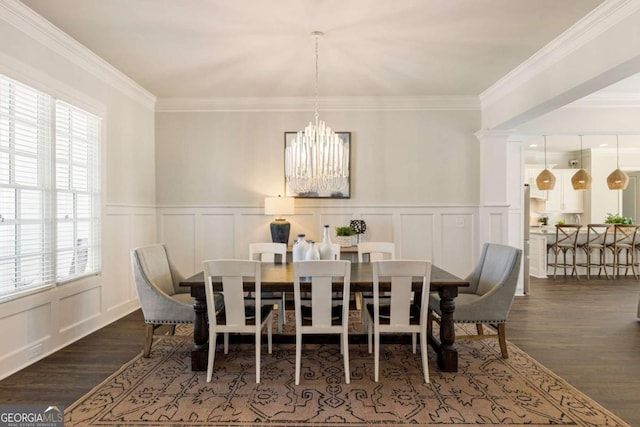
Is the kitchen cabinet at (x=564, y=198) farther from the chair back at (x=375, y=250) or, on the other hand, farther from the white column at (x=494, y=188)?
the chair back at (x=375, y=250)

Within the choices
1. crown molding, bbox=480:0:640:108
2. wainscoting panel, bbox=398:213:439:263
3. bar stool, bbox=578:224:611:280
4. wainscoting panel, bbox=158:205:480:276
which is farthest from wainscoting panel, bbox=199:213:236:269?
bar stool, bbox=578:224:611:280

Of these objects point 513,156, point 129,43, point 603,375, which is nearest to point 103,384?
point 129,43

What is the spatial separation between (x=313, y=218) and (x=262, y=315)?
8.27 ft

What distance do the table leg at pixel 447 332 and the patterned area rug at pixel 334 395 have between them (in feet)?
0.24

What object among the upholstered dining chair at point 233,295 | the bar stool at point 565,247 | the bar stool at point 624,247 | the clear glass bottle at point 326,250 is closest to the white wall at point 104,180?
the upholstered dining chair at point 233,295

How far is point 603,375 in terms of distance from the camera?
2.81 meters

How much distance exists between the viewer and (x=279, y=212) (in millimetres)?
4840

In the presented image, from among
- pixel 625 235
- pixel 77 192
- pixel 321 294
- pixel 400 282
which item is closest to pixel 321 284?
pixel 321 294

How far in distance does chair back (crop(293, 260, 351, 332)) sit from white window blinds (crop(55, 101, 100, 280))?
7.74 ft

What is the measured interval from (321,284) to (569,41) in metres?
3.12

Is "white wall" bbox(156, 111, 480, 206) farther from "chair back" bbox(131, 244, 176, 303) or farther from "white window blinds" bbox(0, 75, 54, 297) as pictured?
"white window blinds" bbox(0, 75, 54, 297)

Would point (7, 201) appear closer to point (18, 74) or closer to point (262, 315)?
point (18, 74)

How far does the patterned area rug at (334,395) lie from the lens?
2.22 metres

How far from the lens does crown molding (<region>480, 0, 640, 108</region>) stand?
2.75 metres
